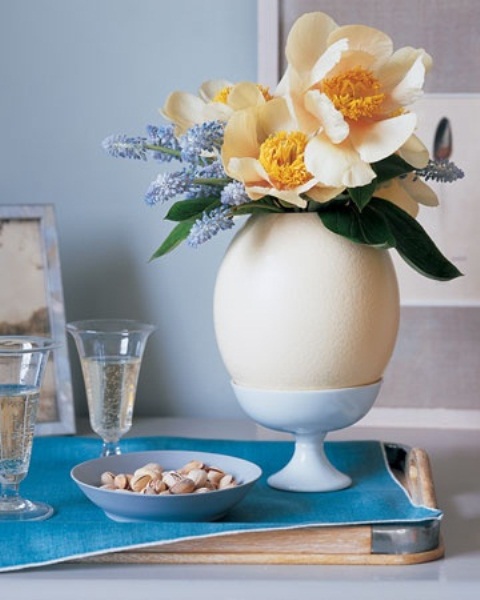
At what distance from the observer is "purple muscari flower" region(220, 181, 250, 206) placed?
935 mm

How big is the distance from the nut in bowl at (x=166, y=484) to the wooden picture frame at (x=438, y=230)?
1.41 feet

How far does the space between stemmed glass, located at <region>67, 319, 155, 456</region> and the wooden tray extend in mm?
284

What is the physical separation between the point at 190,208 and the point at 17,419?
24cm

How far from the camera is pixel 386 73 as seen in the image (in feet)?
3.12

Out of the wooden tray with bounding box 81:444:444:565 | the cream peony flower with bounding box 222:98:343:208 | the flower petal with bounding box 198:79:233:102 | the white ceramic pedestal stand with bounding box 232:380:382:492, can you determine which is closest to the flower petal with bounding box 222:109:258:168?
the cream peony flower with bounding box 222:98:343:208

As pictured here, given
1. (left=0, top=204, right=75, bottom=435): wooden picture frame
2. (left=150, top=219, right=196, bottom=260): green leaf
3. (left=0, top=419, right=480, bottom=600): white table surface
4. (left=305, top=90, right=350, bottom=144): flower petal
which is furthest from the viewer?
(left=0, top=204, right=75, bottom=435): wooden picture frame

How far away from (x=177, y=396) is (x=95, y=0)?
Result: 52 centimetres

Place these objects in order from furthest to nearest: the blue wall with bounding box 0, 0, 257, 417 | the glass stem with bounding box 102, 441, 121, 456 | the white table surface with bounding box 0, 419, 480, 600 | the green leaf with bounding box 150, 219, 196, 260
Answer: the blue wall with bounding box 0, 0, 257, 417, the glass stem with bounding box 102, 441, 121, 456, the green leaf with bounding box 150, 219, 196, 260, the white table surface with bounding box 0, 419, 480, 600

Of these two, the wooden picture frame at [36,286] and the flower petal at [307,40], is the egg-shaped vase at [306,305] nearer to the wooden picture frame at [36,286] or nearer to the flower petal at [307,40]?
the flower petal at [307,40]

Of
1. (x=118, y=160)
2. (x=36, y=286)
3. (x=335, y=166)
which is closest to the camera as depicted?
(x=335, y=166)

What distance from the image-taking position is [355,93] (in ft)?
3.02

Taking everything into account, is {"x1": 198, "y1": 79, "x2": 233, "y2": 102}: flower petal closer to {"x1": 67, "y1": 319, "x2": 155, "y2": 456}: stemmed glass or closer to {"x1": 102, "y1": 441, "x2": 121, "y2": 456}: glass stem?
{"x1": 67, "y1": 319, "x2": 155, "y2": 456}: stemmed glass

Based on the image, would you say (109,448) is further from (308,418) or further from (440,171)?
(440,171)
